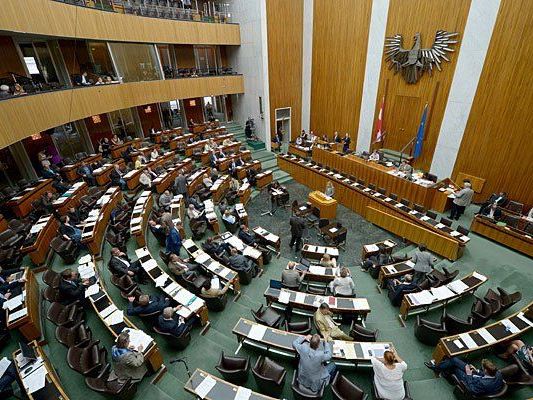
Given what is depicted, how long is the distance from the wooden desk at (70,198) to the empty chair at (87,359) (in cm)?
590

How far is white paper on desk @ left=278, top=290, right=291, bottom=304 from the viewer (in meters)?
6.23

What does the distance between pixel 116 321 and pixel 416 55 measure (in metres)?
14.8

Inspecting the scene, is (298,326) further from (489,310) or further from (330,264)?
(489,310)

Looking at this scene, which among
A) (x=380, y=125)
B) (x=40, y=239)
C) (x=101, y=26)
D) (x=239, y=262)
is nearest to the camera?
(x=239, y=262)

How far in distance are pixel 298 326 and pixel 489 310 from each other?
3894mm

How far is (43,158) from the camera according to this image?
11.5 metres

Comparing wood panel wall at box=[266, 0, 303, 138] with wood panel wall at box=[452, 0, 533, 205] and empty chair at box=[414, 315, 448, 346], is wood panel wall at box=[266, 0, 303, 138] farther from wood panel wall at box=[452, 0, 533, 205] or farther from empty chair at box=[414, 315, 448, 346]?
empty chair at box=[414, 315, 448, 346]

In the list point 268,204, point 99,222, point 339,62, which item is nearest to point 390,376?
point 99,222

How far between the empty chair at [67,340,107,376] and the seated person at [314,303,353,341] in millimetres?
3944

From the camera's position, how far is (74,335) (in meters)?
5.44

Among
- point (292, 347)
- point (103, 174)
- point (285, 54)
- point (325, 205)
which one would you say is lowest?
point (325, 205)

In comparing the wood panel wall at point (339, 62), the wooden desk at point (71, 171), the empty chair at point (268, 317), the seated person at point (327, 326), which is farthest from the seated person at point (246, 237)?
the wood panel wall at point (339, 62)

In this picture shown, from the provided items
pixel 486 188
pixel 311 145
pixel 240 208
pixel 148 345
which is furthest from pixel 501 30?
pixel 148 345

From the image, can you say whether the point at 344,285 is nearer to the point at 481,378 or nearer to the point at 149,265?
the point at 481,378
